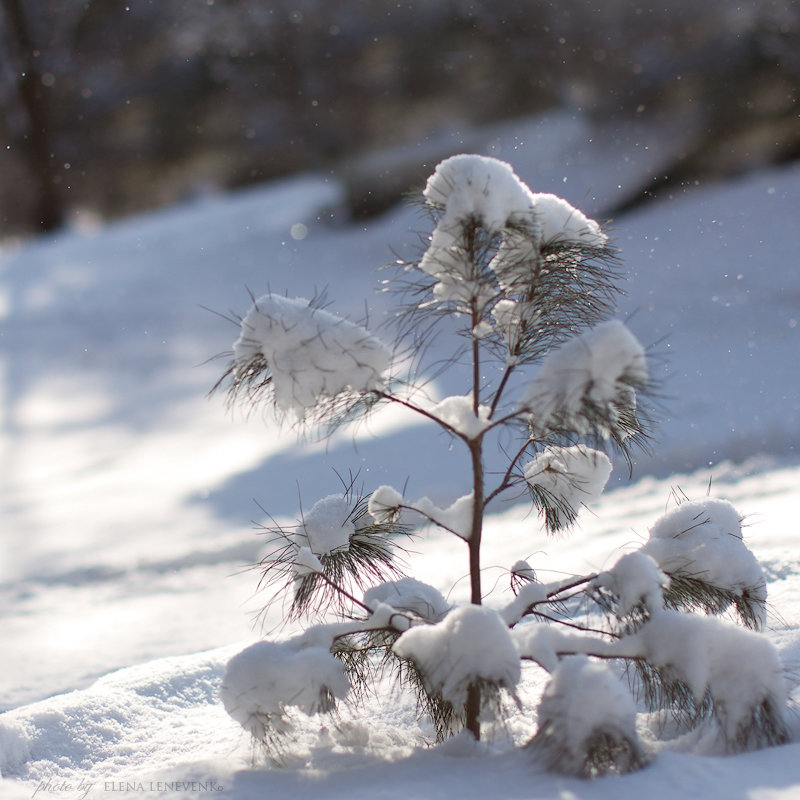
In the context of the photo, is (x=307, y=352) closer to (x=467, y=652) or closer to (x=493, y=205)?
(x=493, y=205)

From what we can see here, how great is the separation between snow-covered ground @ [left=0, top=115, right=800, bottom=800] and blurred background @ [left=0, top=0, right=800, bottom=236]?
511mm

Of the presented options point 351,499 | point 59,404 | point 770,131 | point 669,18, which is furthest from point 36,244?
point 351,499

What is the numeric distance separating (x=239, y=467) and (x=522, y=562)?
13.3 feet

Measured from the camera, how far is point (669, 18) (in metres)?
9.52

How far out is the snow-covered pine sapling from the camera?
1.79m

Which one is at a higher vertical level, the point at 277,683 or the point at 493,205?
the point at 493,205

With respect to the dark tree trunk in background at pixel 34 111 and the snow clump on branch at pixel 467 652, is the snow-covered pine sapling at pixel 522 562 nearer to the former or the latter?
the snow clump on branch at pixel 467 652

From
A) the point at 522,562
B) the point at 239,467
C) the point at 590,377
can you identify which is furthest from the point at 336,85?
the point at 590,377

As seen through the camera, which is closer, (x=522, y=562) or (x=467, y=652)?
(x=467, y=652)

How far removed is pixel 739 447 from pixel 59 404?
545 cm

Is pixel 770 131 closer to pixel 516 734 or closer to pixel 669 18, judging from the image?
pixel 669 18

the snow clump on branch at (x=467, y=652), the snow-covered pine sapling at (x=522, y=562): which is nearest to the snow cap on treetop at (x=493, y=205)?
the snow-covered pine sapling at (x=522, y=562)

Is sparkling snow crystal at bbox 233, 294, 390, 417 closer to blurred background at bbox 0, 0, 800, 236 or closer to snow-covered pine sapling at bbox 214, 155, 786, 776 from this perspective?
snow-covered pine sapling at bbox 214, 155, 786, 776

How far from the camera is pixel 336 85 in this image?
465 inches
